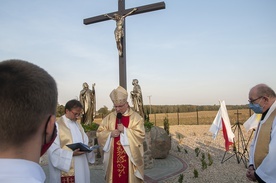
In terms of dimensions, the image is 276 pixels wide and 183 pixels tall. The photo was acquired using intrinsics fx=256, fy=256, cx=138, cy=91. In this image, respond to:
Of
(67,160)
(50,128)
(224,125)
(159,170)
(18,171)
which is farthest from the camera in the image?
(224,125)

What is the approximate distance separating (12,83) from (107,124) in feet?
11.8

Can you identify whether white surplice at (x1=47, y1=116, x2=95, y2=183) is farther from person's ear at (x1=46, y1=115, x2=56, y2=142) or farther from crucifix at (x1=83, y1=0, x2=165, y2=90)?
crucifix at (x1=83, y1=0, x2=165, y2=90)

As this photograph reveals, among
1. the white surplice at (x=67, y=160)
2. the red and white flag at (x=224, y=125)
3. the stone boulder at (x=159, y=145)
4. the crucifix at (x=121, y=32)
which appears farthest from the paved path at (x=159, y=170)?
the white surplice at (x=67, y=160)

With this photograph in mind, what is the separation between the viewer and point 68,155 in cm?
351

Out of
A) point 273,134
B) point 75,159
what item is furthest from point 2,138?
point 75,159

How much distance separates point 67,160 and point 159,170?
476cm

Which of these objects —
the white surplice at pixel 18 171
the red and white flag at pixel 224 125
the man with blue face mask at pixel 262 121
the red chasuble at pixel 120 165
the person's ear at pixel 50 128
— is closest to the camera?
the white surplice at pixel 18 171

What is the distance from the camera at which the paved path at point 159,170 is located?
6.76 meters

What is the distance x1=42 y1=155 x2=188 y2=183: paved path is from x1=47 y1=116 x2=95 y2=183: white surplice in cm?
279

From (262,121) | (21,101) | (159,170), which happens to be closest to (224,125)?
(159,170)

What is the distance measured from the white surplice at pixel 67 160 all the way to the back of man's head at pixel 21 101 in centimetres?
282

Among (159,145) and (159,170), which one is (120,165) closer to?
(159,170)

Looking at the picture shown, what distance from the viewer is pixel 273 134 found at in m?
2.87

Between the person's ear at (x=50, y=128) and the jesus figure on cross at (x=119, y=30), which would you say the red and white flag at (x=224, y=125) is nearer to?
the jesus figure on cross at (x=119, y=30)
